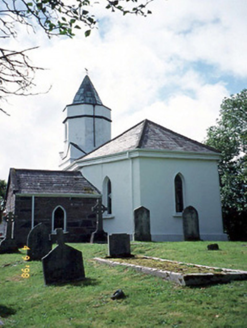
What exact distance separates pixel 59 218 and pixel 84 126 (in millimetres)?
13658


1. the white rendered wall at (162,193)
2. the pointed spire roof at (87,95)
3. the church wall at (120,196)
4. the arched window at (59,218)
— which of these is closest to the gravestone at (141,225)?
the white rendered wall at (162,193)

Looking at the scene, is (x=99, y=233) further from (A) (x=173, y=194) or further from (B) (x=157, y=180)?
(A) (x=173, y=194)

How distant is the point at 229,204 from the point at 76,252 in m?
24.7

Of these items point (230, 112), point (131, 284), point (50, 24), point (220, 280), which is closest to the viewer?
point (50, 24)

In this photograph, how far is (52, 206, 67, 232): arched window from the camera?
65.7ft

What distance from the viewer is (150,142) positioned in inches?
841

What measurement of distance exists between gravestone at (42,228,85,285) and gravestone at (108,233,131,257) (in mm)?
2621

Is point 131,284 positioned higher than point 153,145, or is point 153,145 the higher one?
point 153,145

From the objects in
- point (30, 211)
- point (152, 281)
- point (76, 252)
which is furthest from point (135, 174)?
point (152, 281)

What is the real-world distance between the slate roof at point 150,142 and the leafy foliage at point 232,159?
34.1ft

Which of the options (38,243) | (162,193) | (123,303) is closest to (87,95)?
(162,193)

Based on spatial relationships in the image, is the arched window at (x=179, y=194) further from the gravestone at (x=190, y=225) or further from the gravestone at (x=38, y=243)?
the gravestone at (x=38, y=243)

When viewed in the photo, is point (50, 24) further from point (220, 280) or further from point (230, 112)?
point (230, 112)

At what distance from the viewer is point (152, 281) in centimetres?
766
